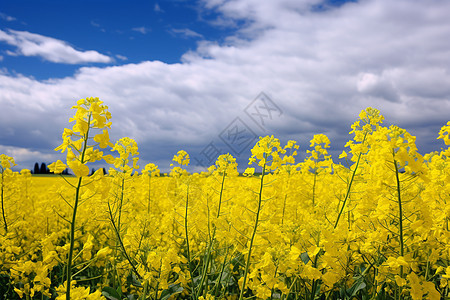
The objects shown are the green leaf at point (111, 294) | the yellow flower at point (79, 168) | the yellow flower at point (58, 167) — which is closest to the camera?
the yellow flower at point (79, 168)

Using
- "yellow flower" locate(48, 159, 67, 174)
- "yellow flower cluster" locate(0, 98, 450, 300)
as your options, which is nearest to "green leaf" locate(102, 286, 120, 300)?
"yellow flower cluster" locate(0, 98, 450, 300)

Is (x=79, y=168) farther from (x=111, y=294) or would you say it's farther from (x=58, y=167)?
(x=111, y=294)

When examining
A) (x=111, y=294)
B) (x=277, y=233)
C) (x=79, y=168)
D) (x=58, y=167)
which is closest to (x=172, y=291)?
(x=111, y=294)

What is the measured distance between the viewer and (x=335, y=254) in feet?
9.22

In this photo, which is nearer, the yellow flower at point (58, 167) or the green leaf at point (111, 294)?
the yellow flower at point (58, 167)

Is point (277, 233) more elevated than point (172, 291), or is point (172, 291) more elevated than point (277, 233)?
point (277, 233)

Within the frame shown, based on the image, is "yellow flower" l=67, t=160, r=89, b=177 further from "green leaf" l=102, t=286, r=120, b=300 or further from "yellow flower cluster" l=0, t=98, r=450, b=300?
"green leaf" l=102, t=286, r=120, b=300

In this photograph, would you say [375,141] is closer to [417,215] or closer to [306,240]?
[417,215]

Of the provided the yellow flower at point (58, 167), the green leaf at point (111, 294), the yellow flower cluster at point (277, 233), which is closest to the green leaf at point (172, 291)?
the yellow flower cluster at point (277, 233)

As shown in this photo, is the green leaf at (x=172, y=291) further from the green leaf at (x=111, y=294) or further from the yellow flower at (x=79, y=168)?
the yellow flower at (x=79, y=168)

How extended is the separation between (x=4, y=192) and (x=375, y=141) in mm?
5884

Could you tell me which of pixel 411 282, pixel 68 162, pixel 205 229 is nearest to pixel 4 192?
pixel 205 229

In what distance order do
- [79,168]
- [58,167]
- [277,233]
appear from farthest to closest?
[277,233], [58,167], [79,168]

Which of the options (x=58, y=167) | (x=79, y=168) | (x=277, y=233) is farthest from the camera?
(x=277, y=233)
